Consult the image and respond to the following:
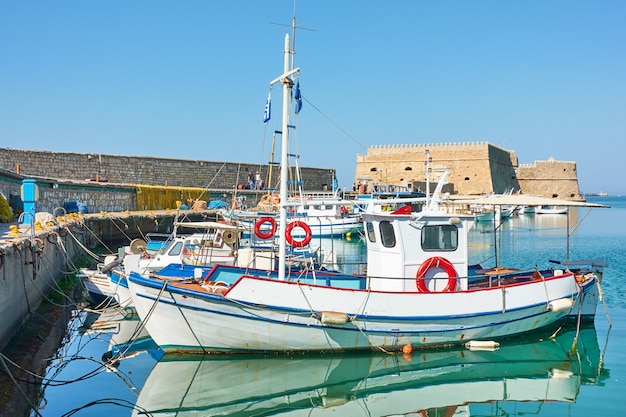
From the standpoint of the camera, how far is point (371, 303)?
Result: 899cm

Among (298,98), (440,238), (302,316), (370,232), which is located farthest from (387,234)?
(298,98)

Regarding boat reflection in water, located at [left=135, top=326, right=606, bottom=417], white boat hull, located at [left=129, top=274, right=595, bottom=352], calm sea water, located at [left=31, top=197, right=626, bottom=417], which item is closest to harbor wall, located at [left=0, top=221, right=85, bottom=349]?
calm sea water, located at [left=31, top=197, right=626, bottom=417]

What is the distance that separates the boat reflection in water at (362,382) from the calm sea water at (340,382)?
0.05 ft

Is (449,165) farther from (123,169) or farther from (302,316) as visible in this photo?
(302,316)

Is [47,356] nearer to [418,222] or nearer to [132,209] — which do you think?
[418,222]

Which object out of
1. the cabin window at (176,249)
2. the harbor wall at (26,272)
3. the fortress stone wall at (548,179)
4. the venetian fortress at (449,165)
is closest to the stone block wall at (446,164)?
the venetian fortress at (449,165)

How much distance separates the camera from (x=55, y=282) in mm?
11875

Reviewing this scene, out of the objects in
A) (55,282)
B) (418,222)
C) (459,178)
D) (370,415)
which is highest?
(459,178)

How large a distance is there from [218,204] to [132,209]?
17.7 ft

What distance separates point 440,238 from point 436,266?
0.47m

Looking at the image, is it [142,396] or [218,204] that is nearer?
[142,396]

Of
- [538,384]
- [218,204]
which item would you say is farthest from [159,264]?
[218,204]

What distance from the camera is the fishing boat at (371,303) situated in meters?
8.70

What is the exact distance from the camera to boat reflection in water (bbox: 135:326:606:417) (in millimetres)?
7672
